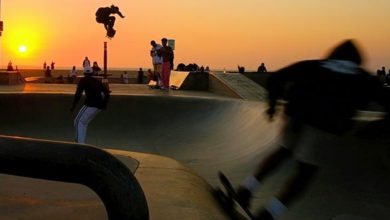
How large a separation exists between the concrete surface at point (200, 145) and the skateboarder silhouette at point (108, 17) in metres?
6.44

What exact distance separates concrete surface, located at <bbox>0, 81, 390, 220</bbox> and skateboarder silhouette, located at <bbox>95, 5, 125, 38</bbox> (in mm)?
6437

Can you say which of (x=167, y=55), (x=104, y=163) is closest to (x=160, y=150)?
(x=167, y=55)

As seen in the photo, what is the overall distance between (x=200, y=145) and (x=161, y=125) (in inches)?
87.0

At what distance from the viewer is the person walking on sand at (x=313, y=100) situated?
3553 mm

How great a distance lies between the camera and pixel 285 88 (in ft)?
12.2

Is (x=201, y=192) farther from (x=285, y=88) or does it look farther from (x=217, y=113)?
(x=217, y=113)

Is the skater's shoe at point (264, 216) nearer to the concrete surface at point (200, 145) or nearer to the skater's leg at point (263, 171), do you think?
the skater's leg at point (263, 171)

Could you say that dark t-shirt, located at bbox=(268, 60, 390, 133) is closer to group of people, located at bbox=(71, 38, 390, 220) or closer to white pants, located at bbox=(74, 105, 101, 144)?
group of people, located at bbox=(71, 38, 390, 220)

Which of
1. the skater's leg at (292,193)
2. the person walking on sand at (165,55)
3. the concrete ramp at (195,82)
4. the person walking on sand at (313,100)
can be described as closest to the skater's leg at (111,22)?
the concrete ramp at (195,82)

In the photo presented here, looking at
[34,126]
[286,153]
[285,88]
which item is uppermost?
[285,88]

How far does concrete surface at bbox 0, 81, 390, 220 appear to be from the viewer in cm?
629

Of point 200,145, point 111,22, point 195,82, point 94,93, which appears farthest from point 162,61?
point 94,93

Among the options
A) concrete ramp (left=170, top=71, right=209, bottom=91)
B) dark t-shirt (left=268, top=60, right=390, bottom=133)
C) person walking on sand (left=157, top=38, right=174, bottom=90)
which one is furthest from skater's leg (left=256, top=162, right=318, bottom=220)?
concrete ramp (left=170, top=71, right=209, bottom=91)

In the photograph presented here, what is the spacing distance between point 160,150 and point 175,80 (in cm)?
1129
